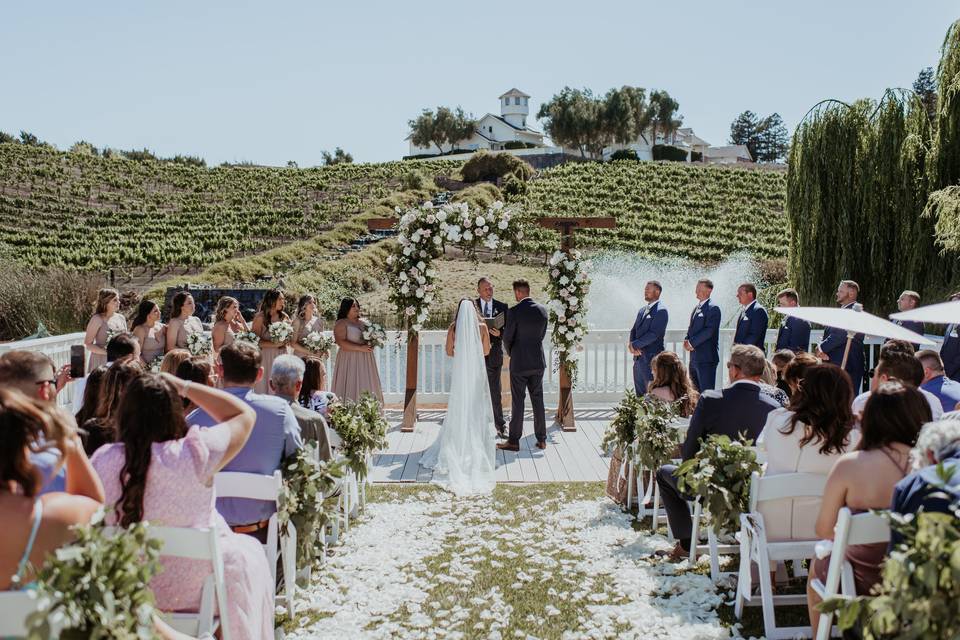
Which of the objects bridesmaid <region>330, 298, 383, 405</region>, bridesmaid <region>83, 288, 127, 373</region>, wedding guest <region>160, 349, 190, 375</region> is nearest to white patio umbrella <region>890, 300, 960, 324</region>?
wedding guest <region>160, 349, 190, 375</region>

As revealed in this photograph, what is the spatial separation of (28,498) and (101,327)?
18.9ft

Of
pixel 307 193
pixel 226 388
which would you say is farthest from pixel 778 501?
pixel 307 193

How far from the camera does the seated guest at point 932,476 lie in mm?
2528

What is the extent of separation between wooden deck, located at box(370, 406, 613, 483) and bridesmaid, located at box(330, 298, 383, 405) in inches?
27.7

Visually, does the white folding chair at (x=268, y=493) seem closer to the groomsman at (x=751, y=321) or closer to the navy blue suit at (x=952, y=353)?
the groomsman at (x=751, y=321)

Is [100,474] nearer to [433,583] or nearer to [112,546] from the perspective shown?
[112,546]

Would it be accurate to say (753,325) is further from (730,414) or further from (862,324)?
(730,414)

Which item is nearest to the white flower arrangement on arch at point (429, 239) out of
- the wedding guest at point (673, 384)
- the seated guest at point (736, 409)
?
the wedding guest at point (673, 384)

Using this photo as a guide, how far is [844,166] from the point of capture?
12.2 meters

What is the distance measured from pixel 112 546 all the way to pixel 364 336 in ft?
19.4

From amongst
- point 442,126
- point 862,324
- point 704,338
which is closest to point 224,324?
point 704,338

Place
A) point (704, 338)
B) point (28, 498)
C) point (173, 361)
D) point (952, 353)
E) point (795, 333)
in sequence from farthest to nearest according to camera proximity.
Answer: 1. point (704, 338)
2. point (795, 333)
3. point (952, 353)
4. point (173, 361)
5. point (28, 498)

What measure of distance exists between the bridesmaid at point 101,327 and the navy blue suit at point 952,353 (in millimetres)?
7566

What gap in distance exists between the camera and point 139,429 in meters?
2.96
